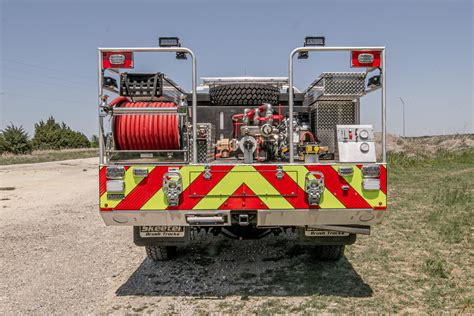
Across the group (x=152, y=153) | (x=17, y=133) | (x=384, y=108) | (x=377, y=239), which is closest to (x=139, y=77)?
(x=152, y=153)

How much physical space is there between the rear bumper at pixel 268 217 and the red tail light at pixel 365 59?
1417 millimetres

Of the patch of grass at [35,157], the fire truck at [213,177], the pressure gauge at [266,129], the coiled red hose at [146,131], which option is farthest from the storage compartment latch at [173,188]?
the patch of grass at [35,157]

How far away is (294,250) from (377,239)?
1.58 meters

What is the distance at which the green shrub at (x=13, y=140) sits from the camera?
46.0 m

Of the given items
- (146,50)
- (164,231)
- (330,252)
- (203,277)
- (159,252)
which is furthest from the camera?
(159,252)

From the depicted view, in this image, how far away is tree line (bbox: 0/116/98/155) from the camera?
4628 cm

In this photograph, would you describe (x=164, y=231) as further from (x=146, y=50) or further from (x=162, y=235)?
(x=146, y=50)

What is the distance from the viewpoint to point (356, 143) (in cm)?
435

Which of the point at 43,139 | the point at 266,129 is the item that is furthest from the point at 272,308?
the point at 43,139

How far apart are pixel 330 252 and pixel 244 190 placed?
2013 millimetres

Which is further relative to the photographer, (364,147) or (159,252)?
(159,252)

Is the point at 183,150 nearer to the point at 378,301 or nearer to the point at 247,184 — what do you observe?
the point at 247,184

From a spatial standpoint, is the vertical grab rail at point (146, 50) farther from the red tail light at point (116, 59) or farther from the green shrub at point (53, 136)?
the green shrub at point (53, 136)

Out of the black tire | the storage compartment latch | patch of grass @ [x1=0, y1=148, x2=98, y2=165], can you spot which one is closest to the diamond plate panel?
the black tire
